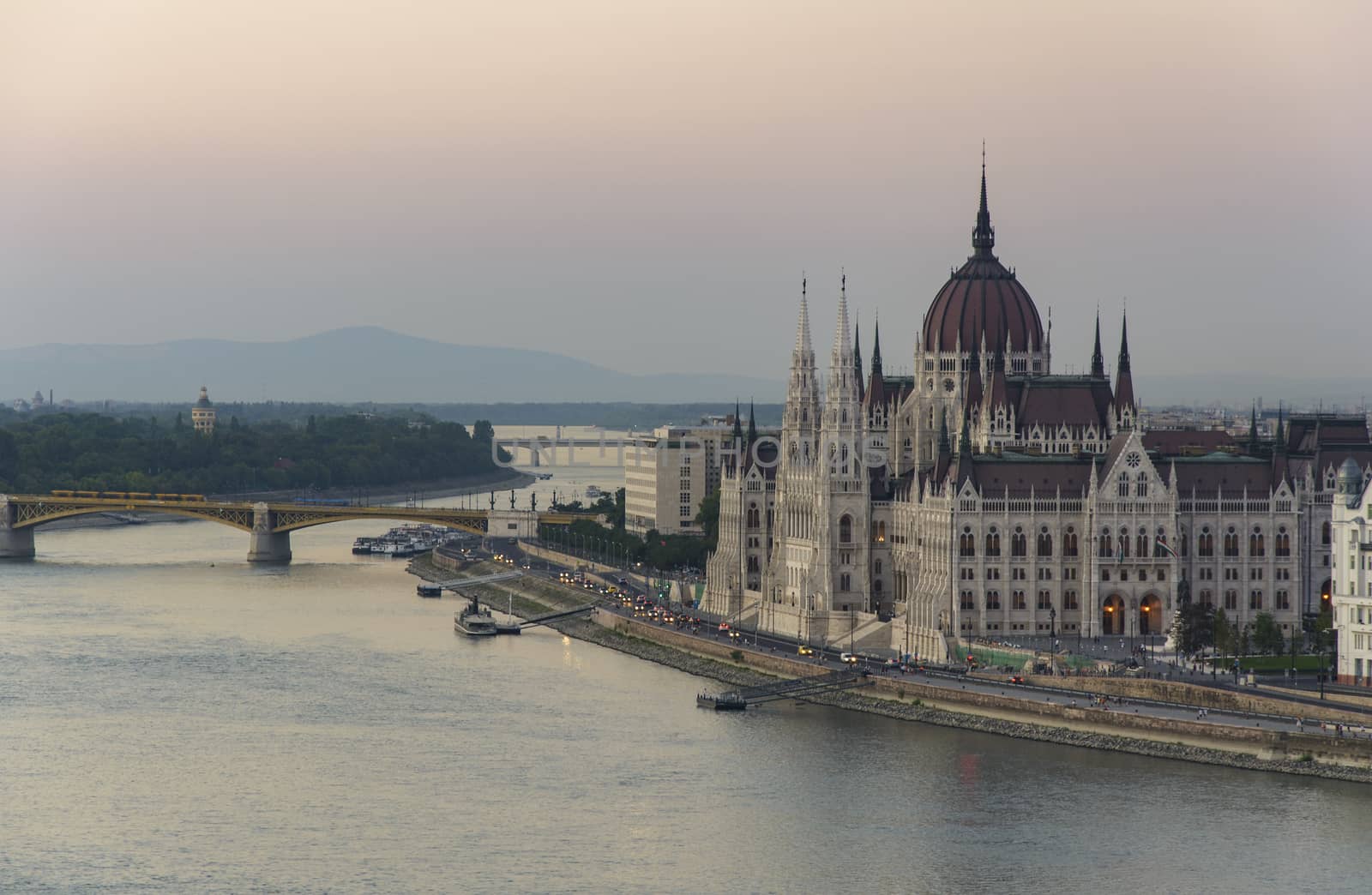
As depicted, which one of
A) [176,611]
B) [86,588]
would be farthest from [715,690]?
[86,588]

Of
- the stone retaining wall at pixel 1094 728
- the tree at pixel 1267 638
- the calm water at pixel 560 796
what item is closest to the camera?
the calm water at pixel 560 796

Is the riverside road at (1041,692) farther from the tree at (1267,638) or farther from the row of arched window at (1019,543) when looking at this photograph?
the row of arched window at (1019,543)

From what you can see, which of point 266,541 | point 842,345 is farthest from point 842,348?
point 266,541

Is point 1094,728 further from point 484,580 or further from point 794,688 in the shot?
point 484,580

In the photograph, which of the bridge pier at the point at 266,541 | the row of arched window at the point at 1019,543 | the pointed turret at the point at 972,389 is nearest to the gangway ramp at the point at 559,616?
the pointed turret at the point at 972,389

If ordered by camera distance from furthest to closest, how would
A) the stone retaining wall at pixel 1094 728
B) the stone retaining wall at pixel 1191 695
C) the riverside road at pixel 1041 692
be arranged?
1. the stone retaining wall at pixel 1191 695
2. the riverside road at pixel 1041 692
3. the stone retaining wall at pixel 1094 728

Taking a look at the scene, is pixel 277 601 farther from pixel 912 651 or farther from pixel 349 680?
pixel 912 651
